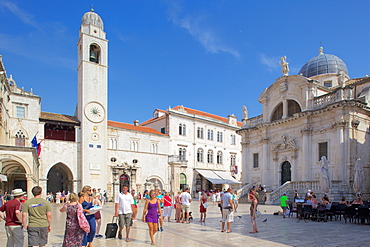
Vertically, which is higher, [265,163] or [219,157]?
[265,163]

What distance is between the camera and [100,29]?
127 ft

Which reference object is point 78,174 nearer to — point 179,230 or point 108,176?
point 108,176

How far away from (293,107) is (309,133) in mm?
3232

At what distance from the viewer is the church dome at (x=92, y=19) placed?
37844 mm

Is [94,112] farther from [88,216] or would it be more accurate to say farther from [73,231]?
[73,231]

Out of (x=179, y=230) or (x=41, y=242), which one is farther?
(x=179, y=230)

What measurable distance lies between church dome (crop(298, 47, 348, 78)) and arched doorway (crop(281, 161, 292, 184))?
431 inches

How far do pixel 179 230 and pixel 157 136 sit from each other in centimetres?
2994

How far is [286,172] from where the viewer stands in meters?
28.7

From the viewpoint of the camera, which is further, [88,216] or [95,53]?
[95,53]

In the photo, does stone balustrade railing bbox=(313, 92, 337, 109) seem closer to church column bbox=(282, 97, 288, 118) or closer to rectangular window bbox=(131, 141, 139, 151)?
church column bbox=(282, 97, 288, 118)

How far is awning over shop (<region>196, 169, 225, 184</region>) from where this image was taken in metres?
42.9

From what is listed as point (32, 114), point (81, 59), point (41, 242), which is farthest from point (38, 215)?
point (81, 59)

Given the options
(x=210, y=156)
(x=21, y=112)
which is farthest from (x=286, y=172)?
(x=21, y=112)
